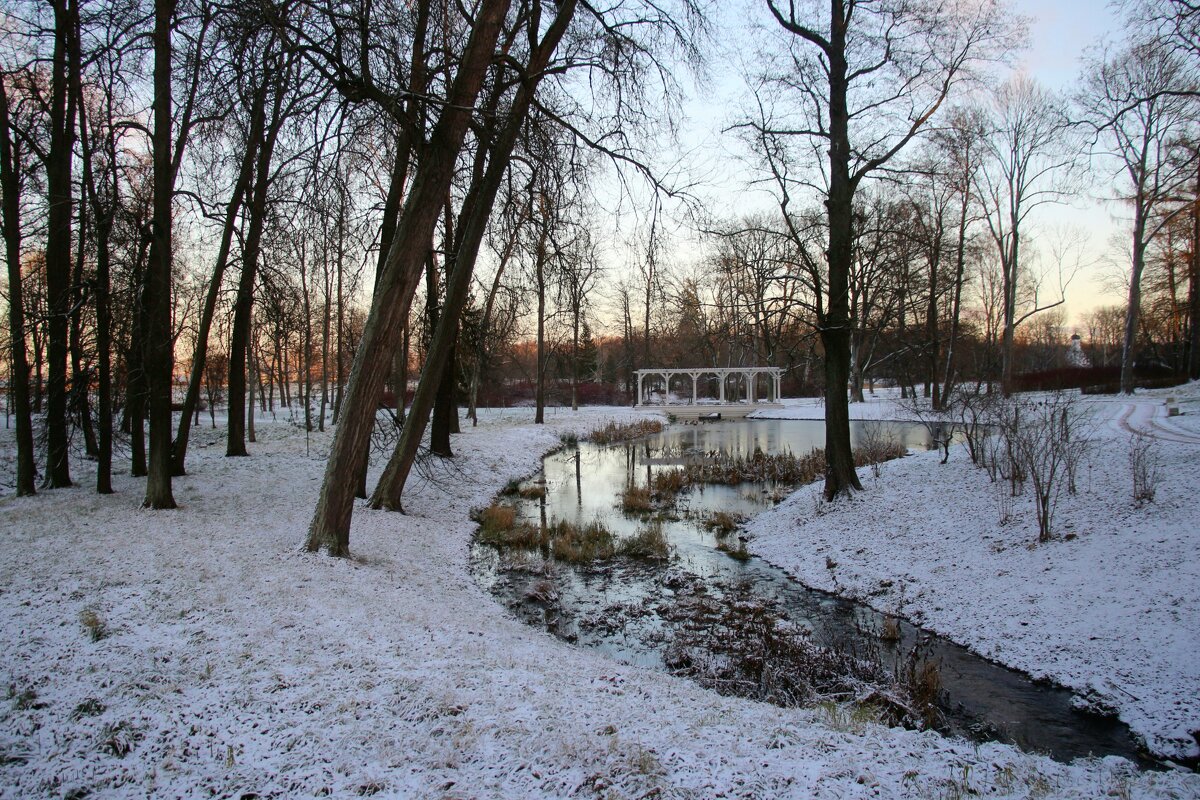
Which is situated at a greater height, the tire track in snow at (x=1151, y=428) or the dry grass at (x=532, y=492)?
the tire track in snow at (x=1151, y=428)

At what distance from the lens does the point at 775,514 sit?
33.7 ft

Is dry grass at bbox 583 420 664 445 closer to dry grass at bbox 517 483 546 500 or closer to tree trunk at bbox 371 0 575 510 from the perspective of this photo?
dry grass at bbox 517 483 546 500

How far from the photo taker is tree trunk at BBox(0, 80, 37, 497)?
27.0 feet

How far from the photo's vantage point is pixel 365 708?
317 cm

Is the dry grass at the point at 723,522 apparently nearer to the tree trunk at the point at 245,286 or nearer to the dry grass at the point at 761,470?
the dry grass at the point at 761,470

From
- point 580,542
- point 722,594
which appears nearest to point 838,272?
point 722,594

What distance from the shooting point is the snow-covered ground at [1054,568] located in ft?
14.6

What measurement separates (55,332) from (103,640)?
23.1 feet

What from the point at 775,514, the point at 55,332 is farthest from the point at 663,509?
the point at 55,332

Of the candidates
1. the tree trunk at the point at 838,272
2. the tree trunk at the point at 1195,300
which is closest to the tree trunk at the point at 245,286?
the tree trunk at the point at 838,272

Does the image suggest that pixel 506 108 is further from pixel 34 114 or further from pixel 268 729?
pixel 268 729

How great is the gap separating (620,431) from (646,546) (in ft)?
55.4

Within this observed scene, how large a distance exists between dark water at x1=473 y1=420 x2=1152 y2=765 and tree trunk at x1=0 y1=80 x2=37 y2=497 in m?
6.38

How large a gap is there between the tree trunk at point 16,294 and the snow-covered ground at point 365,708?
372cm
